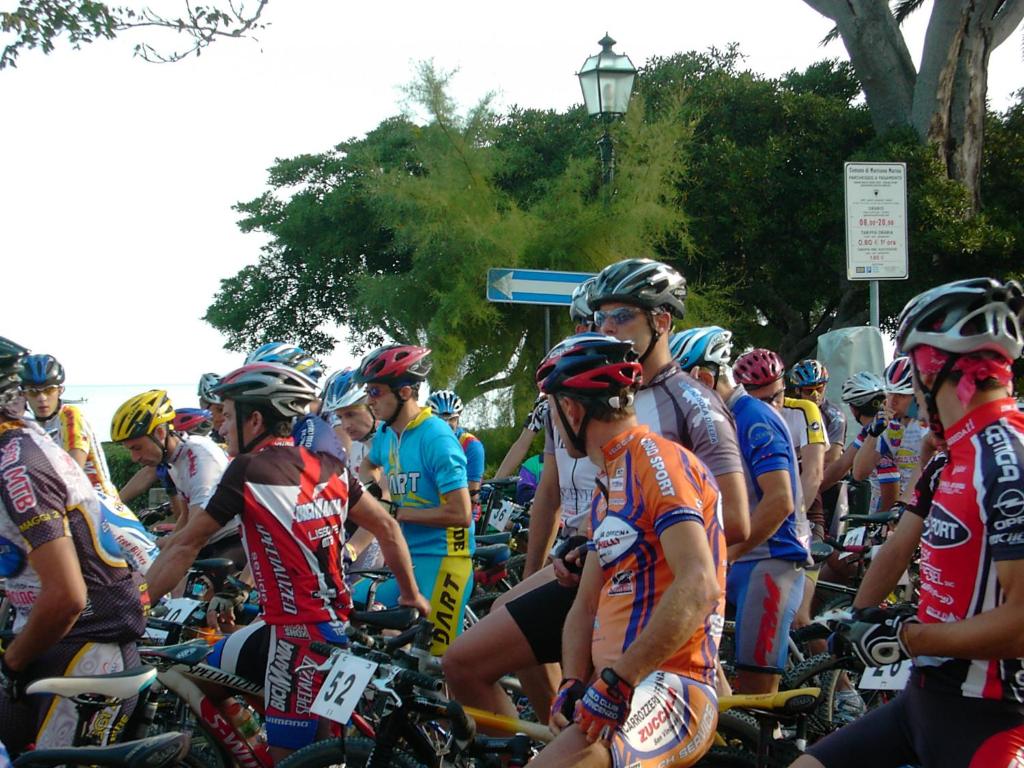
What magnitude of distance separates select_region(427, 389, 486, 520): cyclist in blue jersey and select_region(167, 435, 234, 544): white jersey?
2.49 m

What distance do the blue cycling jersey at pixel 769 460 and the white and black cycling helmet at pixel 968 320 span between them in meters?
1.95

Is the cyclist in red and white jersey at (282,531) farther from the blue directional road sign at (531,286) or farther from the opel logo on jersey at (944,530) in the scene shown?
the blue directional road sign at (531,286)

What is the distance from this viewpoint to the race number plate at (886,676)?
12.5 feet

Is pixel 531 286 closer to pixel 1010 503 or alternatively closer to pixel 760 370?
pixel 760 370

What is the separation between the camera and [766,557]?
17.0ft

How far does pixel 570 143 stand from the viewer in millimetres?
27109

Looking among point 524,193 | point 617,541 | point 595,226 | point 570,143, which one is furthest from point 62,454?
point 570,143

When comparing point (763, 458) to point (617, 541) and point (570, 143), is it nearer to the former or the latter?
point (617, 541)

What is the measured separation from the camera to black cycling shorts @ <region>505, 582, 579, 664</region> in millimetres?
4391

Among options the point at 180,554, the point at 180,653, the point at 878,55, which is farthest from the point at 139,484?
the point at 878,55

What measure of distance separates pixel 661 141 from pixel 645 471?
15.1 meters

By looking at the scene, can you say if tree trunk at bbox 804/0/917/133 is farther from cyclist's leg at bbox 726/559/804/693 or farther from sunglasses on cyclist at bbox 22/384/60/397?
cyclist's leg at bbox 726/559/804/693

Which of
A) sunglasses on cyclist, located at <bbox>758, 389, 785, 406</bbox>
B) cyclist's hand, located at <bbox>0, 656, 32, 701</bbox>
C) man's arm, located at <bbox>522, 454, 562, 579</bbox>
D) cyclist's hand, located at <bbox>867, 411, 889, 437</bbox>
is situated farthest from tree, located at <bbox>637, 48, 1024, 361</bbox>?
cyclist's hand, located at <bbox>0, 656, 32, 701</bbox>

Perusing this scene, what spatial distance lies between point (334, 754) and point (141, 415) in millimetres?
4238
